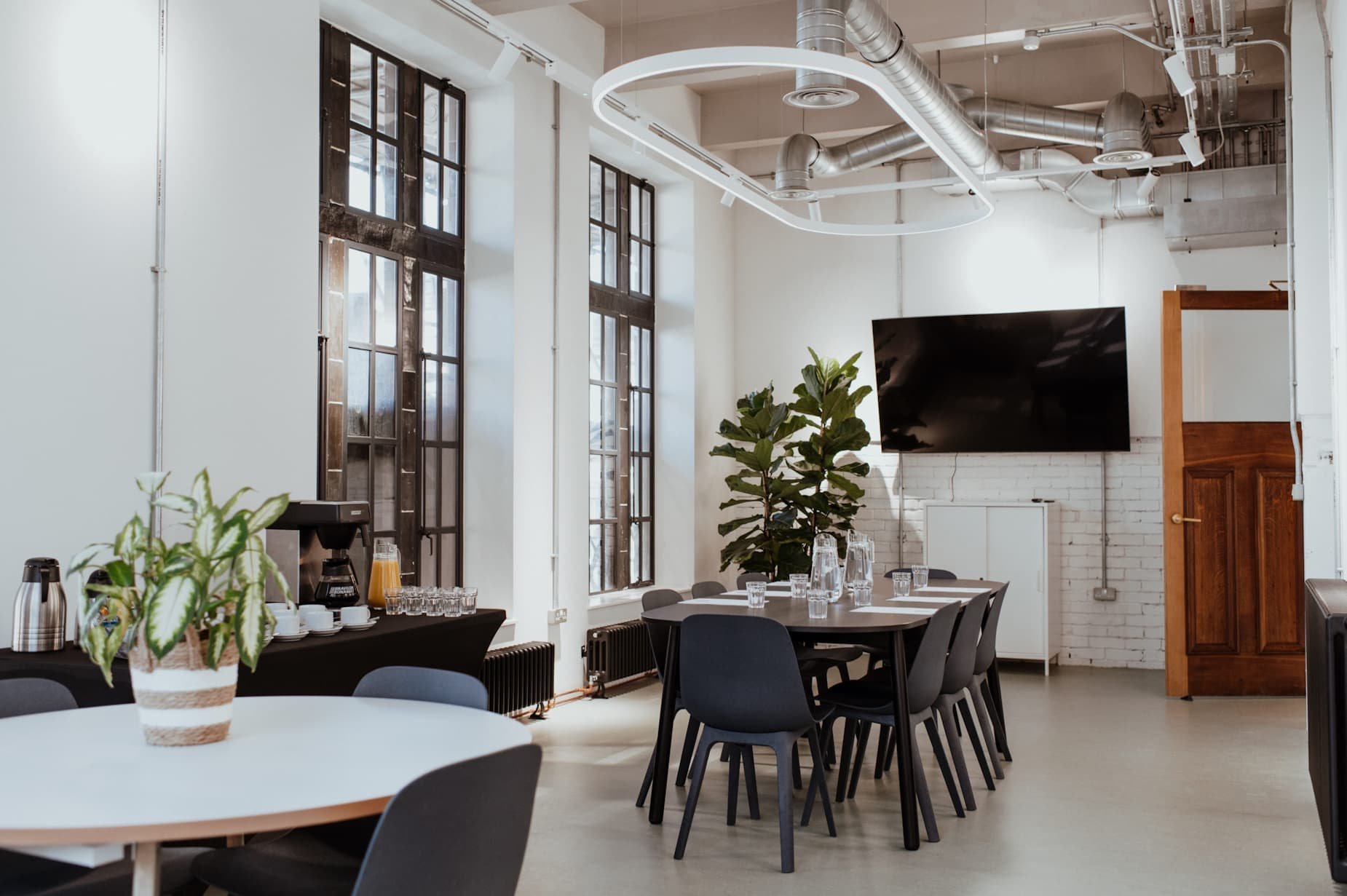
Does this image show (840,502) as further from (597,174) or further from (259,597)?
(259,597)

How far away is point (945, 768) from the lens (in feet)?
16.3

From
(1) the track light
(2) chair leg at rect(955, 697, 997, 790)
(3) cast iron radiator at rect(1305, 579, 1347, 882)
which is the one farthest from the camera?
(1) the track light

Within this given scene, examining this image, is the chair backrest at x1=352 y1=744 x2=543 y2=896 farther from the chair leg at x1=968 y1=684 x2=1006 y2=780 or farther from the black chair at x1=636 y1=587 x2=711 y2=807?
the chair leg at x1=968 y1=684 x2=1006 y2=780

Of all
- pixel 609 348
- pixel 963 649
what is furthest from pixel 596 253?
pixel 963 649

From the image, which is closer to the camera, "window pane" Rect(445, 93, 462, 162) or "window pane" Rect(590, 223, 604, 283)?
"window pane" Rect(445, 93, 462, 162)

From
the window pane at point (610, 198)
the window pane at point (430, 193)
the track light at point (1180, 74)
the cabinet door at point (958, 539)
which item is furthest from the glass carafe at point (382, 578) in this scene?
the cabinet door at point (958, 539)

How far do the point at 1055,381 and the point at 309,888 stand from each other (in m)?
7.70

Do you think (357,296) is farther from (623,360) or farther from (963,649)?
(963,649)

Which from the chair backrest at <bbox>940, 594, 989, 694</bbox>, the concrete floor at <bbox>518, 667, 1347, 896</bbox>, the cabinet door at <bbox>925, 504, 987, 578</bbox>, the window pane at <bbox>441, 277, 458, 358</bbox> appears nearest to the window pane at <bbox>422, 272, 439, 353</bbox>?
the window pane at <bbox>441, 277, 458, 358</bbox>

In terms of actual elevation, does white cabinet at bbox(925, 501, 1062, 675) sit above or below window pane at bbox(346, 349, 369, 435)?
below

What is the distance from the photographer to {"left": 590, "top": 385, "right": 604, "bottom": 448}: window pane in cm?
Result: 862

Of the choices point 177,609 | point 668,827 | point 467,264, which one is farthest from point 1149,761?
point 177,609

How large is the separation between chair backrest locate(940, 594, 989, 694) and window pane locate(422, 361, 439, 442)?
3141 millimetres

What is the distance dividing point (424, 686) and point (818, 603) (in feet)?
7.27
